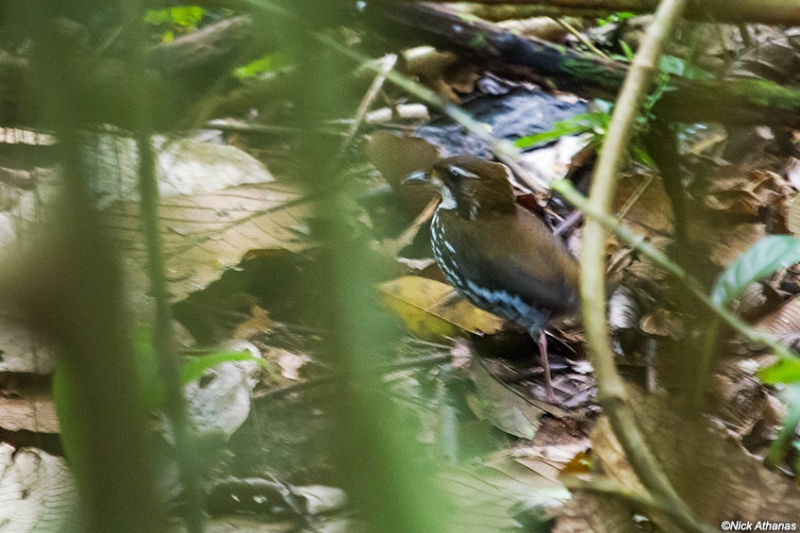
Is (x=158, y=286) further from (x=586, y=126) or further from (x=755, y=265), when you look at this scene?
(x=586, y=126)

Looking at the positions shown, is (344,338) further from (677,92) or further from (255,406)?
(677,92)

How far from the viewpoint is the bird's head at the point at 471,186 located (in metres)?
3.58

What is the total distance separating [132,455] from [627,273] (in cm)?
244

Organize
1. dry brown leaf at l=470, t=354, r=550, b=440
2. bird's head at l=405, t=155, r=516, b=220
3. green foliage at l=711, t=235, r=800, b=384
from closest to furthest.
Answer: green foliage at l=711, t=235, r=800, b=384
dry brown leaf at l=470, t=354, r=550, b=440
bird's head at l=405, t=155, r=516, b=220

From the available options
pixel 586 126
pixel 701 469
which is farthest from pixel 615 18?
pixel 701 469

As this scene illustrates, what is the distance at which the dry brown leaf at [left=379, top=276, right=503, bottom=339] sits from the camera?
9.81 ft

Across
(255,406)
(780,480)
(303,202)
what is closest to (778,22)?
(780,480)

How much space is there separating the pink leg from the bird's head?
73 cm

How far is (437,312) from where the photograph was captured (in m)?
3.21

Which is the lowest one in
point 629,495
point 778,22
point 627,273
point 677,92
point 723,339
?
point 627,273

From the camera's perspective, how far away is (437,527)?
733 millimetres

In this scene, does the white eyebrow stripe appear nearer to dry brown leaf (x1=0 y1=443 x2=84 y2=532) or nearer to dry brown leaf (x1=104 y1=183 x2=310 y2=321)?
dry brown leaf (x1=104 y1=183 x2=310 y2=321)

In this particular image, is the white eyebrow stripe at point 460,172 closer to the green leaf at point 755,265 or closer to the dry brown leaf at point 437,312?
the dry brown leaf at point 437,312

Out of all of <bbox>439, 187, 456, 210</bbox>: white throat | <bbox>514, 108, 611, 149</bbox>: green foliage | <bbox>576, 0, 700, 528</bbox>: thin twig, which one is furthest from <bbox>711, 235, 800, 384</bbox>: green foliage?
<bbox>439, 187, 456, 210</bbox>: white throat
